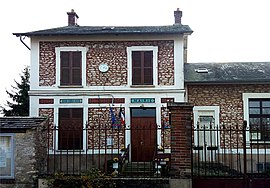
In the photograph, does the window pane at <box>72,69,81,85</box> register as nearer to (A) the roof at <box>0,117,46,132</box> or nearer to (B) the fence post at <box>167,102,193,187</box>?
(A) the roof at <box>0,117,46,132</box>

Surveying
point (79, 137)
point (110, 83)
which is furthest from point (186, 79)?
point (79, 137)

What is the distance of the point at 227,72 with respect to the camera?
776 inches

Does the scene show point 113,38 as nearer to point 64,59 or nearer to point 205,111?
point 64,59

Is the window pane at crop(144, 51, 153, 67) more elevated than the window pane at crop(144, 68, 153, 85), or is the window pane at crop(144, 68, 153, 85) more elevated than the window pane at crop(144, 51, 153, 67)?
the window pane at crop(144, 51, 153, 67)

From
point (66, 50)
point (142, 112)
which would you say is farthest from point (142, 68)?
point (66, 50)

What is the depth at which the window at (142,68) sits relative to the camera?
61.0ft

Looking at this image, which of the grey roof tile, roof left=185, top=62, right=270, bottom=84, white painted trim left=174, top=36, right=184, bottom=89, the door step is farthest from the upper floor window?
the door step

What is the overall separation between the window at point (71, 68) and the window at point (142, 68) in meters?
2.62

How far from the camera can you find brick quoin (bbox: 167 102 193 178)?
9.44 metres

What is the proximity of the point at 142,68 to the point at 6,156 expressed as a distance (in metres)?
9.71

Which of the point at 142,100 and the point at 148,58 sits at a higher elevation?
the point at 148,58

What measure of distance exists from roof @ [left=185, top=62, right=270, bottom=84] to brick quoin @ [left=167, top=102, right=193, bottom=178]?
356 inches

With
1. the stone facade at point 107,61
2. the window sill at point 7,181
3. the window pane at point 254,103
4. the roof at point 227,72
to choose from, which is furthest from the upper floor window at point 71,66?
the window sill at point 7,181

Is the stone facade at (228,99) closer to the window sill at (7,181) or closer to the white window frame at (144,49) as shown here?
the white window frame at (144,49)
